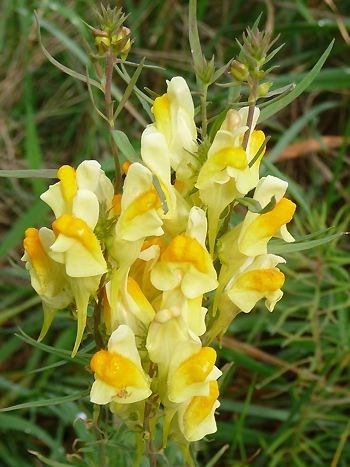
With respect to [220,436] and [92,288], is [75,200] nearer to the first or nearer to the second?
[92,288]

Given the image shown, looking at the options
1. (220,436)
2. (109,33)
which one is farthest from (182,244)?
(220,436)

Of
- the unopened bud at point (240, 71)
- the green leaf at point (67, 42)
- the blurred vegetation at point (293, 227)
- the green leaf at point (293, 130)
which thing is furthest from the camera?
the green leaf at point (67, 42)

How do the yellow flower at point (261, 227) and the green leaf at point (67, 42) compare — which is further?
the green leaf at point (67, 42)

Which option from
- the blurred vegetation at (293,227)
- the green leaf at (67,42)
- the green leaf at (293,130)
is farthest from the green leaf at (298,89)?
the green leaf at (67,42)

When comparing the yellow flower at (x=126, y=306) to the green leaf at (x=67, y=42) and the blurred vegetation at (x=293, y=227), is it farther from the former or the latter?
the green leaf at (x=67, y=42)

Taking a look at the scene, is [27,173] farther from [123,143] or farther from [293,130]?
[293,130]

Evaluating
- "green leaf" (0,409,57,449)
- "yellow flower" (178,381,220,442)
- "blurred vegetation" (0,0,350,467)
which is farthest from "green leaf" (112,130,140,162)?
"green leaf" (0,409,57,449)

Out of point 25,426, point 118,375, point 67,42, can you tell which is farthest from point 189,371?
point 67,42
